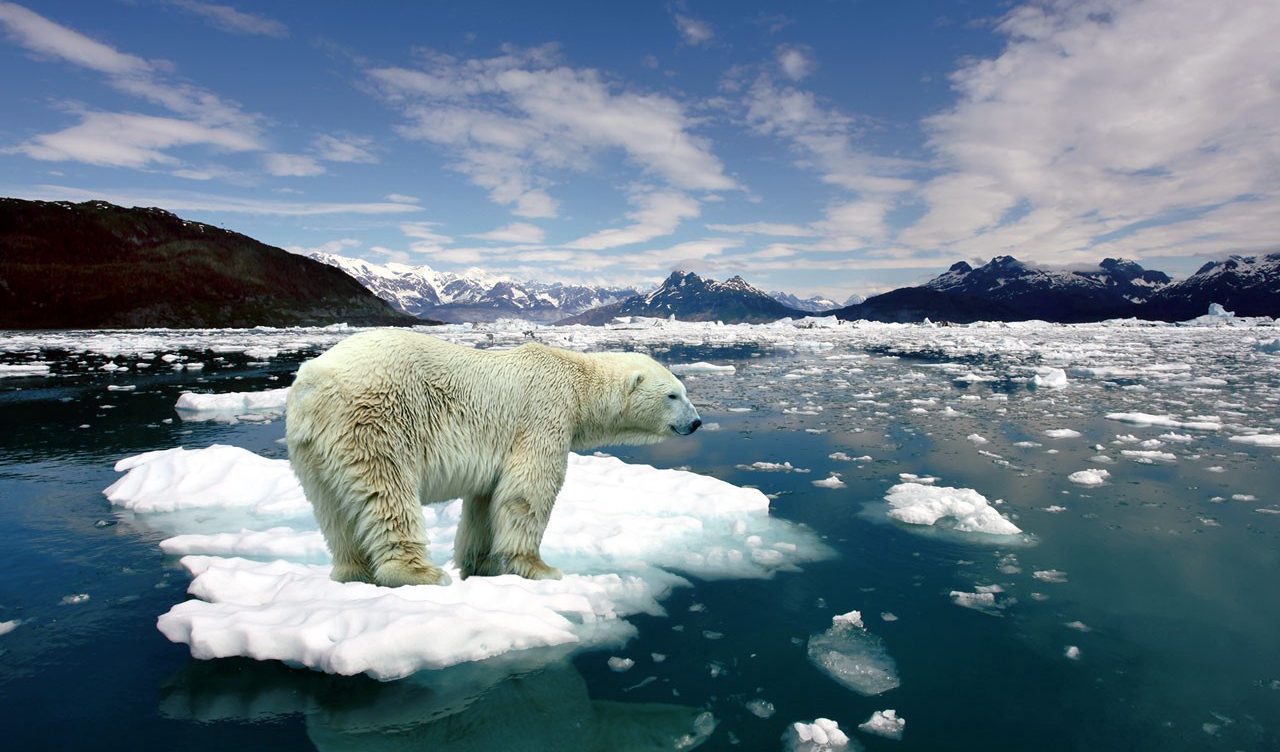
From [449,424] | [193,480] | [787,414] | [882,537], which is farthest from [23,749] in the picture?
[787,414]

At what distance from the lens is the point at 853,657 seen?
13.4 ft

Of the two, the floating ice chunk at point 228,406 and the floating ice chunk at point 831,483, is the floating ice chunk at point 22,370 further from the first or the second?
the floating ice chunk at point 831,483

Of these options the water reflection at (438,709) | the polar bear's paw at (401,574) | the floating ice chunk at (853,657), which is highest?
the polar bear's paw at (401,574)

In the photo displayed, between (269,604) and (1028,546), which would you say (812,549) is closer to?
(1028,546)

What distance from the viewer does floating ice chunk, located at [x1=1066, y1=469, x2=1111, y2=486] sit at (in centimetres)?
840

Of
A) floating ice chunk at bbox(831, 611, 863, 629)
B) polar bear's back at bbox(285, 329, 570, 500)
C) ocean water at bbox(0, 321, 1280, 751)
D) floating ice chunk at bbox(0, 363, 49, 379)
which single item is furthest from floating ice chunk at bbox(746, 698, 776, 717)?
floating ice chunk at bbox(0, 363, 49, 379)

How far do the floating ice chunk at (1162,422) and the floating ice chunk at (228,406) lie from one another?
1857 centimetres

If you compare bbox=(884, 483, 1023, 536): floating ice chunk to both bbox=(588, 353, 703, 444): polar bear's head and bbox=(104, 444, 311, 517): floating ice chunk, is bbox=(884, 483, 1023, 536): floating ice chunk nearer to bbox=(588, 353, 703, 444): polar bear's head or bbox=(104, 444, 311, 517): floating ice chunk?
bbox=(588, 353, 703, 444): polar bear's head

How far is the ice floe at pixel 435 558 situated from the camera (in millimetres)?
3561

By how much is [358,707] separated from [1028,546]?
6.01m

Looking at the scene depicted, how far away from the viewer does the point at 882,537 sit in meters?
6.46

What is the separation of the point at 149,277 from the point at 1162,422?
445ft

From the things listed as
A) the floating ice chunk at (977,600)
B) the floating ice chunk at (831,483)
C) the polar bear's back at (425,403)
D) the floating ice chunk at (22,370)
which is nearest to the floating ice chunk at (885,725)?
the floating ice chunk at (977,600)

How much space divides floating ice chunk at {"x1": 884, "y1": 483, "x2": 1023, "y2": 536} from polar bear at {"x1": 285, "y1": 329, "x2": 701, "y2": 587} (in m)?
3.40
